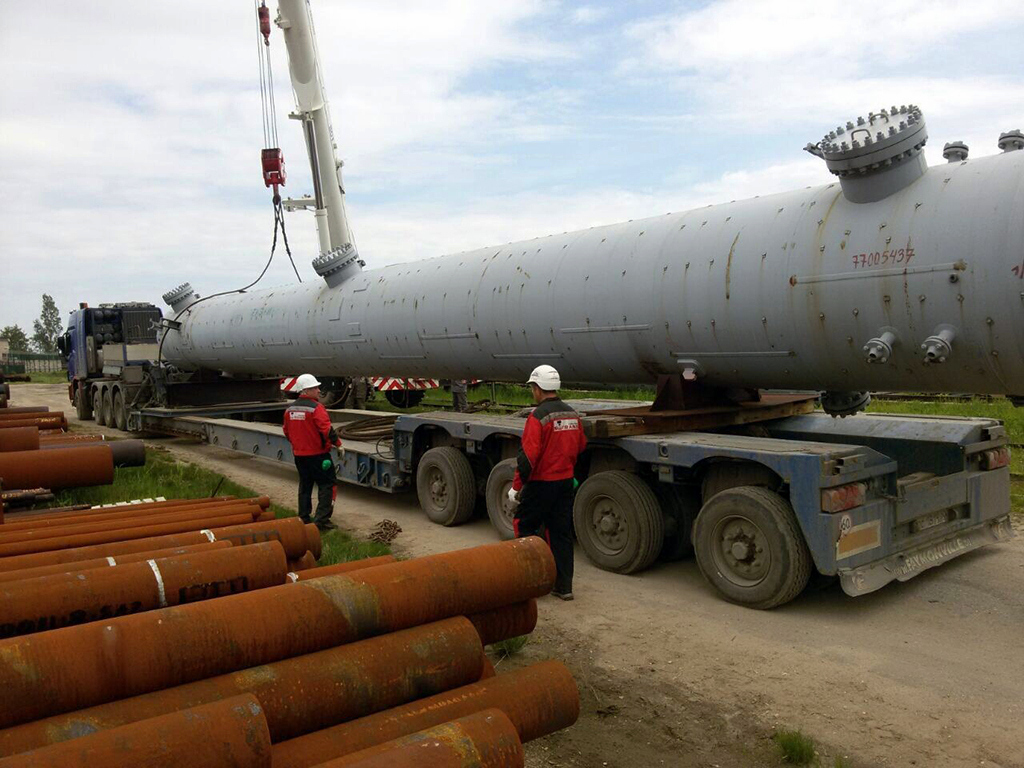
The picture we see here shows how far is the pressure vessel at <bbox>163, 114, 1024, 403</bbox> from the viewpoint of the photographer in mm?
4871

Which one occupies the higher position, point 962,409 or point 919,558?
point 962,409

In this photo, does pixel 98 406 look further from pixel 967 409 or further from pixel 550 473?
pixel 967 409

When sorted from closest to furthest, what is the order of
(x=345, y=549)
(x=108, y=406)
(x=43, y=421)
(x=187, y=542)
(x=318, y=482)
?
(x=187, y=542) → (x=345, y=549) → (x=318, y=482) → (x=43, y=421) → (x=108, y=406)

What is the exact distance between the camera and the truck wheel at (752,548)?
5141 millimetres

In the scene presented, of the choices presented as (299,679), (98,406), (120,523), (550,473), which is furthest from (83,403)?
(299,679)

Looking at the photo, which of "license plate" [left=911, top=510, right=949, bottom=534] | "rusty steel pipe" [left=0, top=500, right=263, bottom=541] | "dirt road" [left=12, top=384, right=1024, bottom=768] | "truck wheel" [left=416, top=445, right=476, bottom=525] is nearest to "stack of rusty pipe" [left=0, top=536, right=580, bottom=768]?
"dirt road" [left=12, top=384, right=1024, bottom=768]

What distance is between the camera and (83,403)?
18.1 metres

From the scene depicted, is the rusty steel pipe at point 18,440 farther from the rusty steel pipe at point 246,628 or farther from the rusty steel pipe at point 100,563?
the rusty steel pipe at point 246,628

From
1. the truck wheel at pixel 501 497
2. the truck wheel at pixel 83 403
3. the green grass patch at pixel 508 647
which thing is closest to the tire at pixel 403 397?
the truck wheel at pixel 83 403

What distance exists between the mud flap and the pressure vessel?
1155mm

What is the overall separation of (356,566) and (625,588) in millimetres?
2963

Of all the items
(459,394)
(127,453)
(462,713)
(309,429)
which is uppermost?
(459,394)

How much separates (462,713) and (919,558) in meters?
4.14

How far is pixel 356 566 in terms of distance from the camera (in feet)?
11.3
